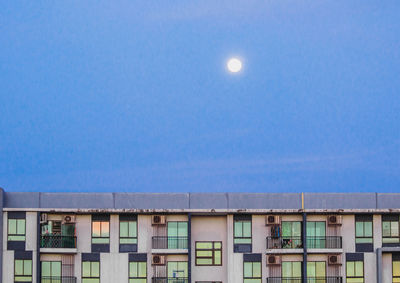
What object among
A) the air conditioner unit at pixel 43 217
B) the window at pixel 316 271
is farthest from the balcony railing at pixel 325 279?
the air conditioner unit at pixel 43 217

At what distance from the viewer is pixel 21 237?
31406 millimetres

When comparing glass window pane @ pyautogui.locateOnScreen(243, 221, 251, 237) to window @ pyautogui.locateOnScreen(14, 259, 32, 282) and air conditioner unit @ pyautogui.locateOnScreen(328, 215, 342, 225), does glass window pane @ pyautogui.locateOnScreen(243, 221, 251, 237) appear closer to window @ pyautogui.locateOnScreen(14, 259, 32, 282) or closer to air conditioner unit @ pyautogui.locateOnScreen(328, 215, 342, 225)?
air conditioner unit @ pyautogui.locateOnScreen(328, 215, 342, 225)

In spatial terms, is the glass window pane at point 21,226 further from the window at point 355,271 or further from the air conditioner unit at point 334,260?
the window at point 355,271

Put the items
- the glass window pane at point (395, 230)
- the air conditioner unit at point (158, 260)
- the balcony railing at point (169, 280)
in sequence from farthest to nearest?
the glass window pane at point (395, 230), the balcony railing at point (169, 280), the air conditioner unit at point (158, 260)

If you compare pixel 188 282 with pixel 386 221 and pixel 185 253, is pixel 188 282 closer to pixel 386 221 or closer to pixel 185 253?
pixel 185 253

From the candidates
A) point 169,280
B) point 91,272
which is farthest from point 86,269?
point 169,280

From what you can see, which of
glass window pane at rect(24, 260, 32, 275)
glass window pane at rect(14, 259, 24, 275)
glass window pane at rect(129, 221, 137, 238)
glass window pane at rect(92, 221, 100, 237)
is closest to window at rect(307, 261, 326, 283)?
glass window pane at rect(129, 221, 137, 238)

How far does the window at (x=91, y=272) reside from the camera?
3138 centimetres

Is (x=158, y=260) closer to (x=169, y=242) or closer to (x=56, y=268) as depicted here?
(x=169, y=242)

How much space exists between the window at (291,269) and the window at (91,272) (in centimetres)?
992

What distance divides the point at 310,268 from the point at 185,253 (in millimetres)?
6742

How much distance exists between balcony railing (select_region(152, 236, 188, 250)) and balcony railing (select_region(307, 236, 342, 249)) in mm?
6678

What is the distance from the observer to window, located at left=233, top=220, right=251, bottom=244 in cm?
3134

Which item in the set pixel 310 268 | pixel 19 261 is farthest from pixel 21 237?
pixel 310 268
